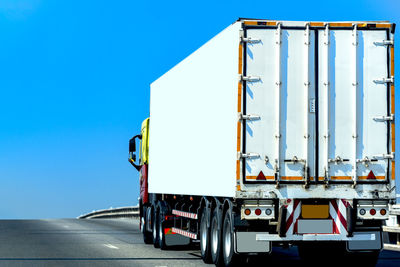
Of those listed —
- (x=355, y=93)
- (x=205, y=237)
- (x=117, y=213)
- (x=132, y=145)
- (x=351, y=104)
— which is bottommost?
(x=117, y=213)

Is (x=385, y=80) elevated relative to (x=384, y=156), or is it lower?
elevated

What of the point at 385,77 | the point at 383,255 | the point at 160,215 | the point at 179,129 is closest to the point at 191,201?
the point at 179,129

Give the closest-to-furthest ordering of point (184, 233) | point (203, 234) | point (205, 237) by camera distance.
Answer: point (205, 237)
point (203, 234)
point (184, 233)

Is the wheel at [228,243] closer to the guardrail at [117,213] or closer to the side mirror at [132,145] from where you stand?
the side mirror at [132,145]

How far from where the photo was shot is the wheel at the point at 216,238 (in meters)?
13.8

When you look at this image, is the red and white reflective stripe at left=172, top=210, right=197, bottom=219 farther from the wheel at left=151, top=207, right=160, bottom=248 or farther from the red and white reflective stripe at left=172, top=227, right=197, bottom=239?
the wheel at left=151, top=207, right=160, bottom=248

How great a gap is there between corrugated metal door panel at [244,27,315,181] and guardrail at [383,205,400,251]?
20.1 ft

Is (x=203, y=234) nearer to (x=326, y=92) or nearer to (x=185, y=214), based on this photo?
(x=185, y=214)

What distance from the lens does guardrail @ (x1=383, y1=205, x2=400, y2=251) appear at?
59.3ft

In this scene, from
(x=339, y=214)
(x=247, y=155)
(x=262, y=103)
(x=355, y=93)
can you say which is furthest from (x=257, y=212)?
(x=355, y=93)

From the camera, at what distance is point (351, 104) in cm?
1282

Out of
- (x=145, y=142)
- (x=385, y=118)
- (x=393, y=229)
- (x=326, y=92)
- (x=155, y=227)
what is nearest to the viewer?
(x=326, y=92)

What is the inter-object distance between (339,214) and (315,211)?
38 cm

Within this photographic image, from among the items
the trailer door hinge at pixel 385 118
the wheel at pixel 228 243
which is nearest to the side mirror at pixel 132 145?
the wheel at pixel 228 243
